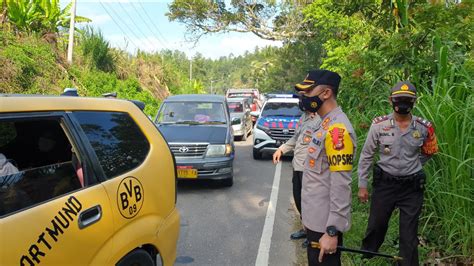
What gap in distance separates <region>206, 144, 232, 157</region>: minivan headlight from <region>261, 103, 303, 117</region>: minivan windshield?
399 centimetres

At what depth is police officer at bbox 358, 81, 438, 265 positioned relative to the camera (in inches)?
141

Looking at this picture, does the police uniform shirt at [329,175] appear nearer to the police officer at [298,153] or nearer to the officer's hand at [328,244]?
the officer's hand at [328,244]

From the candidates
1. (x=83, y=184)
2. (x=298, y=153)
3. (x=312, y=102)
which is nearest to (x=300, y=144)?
(x=298, y=153)

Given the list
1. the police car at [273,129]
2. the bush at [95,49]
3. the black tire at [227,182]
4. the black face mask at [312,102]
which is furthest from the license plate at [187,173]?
the bush at [95,49]

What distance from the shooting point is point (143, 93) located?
21500mm

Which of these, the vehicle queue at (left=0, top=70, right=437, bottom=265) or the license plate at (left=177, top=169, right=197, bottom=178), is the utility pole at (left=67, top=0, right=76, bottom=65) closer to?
the license plate at (left=177, top=169, right=197, bottom=178)

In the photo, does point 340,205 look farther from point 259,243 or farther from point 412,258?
point 259,243

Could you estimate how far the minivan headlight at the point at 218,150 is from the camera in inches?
286

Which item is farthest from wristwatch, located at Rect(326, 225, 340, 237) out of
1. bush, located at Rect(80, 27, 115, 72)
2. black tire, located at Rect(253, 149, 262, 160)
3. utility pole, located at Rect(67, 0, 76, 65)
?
bush, located at Rect(80, 27, 115, 72)

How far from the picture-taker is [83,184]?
2529 mm

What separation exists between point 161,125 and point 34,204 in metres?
5.92

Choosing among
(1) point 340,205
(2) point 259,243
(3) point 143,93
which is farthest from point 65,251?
(3) point 143,93

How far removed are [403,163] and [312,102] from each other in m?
1.41

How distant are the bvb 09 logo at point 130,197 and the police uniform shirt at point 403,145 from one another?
7.09 ft
